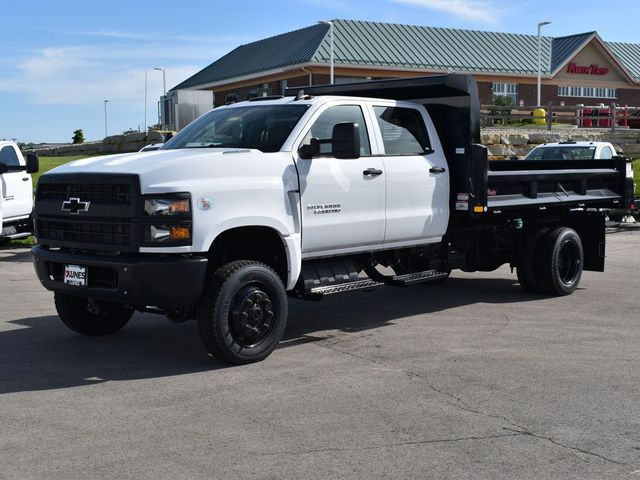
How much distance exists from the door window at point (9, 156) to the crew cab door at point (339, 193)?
959 cm

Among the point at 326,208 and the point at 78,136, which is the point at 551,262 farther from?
the point at 78,136

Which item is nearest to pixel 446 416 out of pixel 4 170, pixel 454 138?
pixel 454 138

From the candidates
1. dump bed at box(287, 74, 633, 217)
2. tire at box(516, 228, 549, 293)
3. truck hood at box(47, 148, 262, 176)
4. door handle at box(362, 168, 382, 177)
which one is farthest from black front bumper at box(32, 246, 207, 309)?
tire at box(516, 228, 549, 293)

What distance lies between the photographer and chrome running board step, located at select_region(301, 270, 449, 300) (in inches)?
318

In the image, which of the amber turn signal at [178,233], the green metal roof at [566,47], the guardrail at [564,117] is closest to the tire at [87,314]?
the amber turn signal at [178,233]

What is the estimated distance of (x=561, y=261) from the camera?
11.0 metres

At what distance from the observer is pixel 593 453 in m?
5.23

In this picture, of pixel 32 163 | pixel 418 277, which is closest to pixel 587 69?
pixel 32 163

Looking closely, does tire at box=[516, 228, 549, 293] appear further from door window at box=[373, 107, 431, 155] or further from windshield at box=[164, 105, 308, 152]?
windshield at box=[164, 105, 308, 152]

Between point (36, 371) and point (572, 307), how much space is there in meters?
5.73

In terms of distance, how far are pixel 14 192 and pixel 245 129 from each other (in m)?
8.63

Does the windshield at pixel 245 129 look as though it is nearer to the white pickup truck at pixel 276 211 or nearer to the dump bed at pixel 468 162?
the white pickup truck at pixel 276 211

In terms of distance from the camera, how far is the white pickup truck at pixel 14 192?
1539cm

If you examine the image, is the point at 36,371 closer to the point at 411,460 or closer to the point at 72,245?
the point at 72,245
